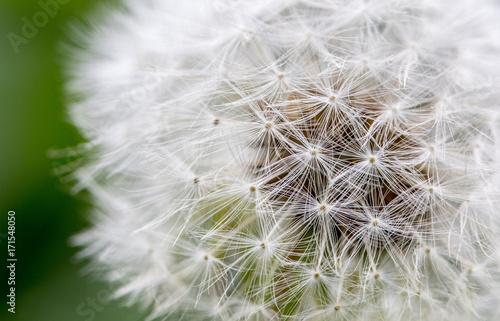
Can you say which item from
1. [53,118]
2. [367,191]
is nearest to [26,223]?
[53,118]

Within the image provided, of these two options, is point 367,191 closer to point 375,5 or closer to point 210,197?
point 210,197

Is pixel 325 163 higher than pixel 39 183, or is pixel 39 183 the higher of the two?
pixel 39 183

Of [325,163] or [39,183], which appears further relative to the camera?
[39,183]

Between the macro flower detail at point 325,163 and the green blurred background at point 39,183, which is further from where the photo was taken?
the green blurred background at point 39,183
